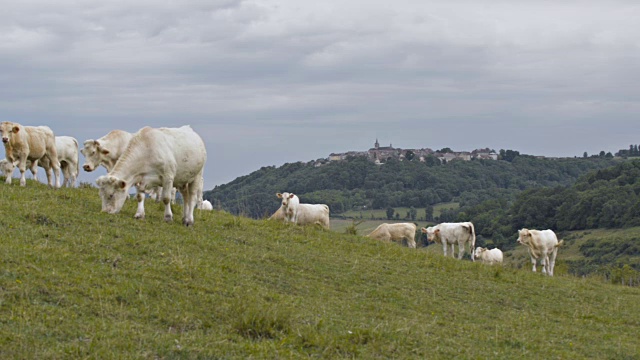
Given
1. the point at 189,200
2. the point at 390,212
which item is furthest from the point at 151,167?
the point at 390,212

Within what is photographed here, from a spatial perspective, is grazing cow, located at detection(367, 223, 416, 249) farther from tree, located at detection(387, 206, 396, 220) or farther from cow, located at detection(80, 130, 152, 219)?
tree, located at detection(387, 206, 396, 220)

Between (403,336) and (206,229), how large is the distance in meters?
8.59

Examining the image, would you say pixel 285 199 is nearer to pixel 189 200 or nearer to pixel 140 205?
pixel 189 200

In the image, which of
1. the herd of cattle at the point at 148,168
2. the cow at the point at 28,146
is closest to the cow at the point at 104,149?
the herd of cattle at the point at 148,168

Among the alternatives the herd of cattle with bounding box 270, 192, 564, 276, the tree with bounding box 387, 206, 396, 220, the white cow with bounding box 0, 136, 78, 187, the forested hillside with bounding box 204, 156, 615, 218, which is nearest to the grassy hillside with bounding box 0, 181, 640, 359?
the white cow with bounding box 0, 136, 78, 187

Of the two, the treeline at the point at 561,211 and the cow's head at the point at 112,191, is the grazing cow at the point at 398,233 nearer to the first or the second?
the cow's head at the point at 112,191

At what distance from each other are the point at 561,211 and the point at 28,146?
99.1 m

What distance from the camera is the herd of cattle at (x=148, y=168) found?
1841 centimetres

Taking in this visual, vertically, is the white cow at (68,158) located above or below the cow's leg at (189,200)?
above

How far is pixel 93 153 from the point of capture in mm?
23719

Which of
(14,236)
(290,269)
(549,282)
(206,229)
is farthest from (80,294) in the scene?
(549,282)

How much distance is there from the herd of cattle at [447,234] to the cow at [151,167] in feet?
31.2

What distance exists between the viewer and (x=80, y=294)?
11.2 metres

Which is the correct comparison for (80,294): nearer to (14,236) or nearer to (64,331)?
(64,331)
